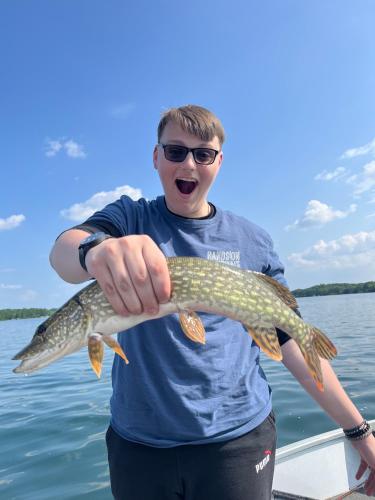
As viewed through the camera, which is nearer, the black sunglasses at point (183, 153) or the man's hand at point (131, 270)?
the man's hand at point (131, 270)

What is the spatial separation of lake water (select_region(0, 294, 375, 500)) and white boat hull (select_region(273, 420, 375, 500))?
1.56 metres

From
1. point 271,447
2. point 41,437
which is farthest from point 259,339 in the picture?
point 41,437

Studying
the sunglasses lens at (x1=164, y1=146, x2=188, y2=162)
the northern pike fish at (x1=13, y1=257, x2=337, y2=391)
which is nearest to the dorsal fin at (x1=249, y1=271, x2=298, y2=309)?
the northern pike fish at (x1=13, y1=257, x2=337, y2=391)

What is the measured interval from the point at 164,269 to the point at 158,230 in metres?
0.95

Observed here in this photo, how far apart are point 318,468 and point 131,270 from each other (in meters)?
3.94

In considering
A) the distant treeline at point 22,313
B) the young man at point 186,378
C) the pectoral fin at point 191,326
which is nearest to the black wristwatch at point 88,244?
A: the young man at point 186,378

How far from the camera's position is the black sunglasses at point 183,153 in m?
2.58

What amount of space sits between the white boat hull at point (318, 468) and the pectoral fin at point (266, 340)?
2.59 metres

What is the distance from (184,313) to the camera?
6.61ft

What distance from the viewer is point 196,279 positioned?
2.04m

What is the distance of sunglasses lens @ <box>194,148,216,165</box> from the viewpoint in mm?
2594

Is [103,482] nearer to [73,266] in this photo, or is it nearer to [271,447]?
[271,447]

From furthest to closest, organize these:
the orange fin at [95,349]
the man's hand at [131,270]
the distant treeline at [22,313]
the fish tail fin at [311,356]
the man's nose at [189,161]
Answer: the distant treeline at [22,313] → the man's nose at [189,161] → the fish tail fin at [311,356] → the orange fin at [95,349] → the man's hand at [131,270]

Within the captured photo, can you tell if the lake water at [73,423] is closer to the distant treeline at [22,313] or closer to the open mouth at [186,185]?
the open mouth at [186,185]
